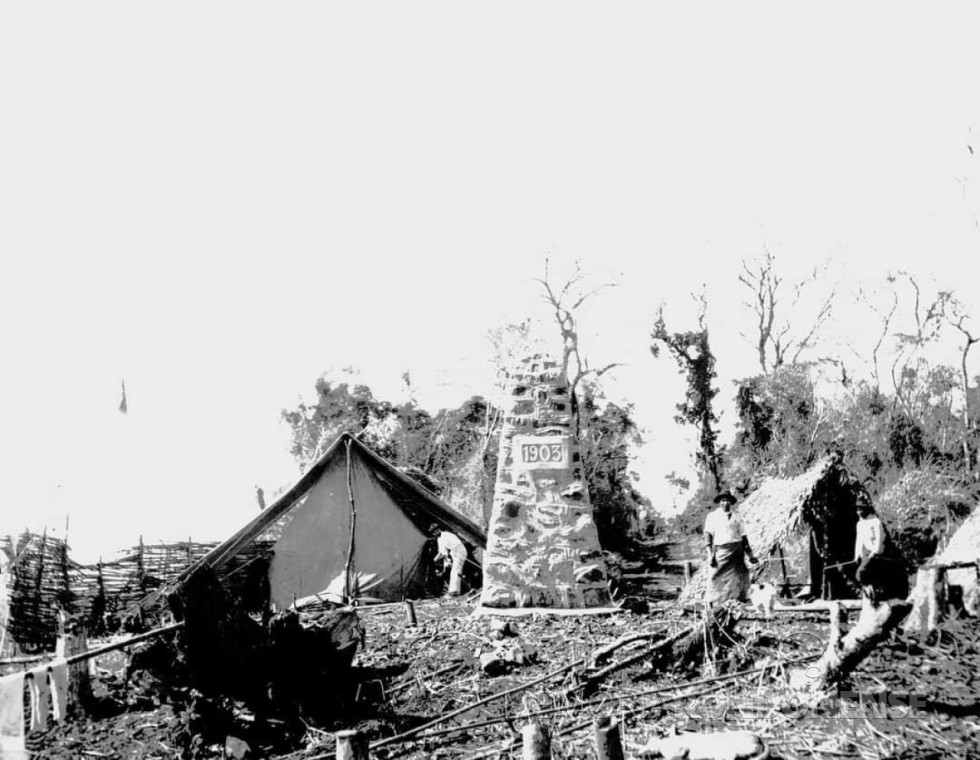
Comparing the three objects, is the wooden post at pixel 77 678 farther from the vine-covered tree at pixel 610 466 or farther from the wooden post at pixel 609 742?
the vine-covered tree at pixel 610 466

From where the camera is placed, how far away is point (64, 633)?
7.63 meters

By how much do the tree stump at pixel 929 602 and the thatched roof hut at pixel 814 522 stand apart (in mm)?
4987

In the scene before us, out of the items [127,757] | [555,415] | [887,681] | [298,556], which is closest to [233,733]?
[127,757]

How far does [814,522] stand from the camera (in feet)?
44.7

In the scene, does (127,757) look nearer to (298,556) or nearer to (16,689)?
Answer: (16,689)

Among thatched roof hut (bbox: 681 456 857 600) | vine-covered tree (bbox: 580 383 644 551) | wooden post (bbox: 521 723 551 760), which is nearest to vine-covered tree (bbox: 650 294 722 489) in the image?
vine-covered tree (bbox: 580 383 644 551)

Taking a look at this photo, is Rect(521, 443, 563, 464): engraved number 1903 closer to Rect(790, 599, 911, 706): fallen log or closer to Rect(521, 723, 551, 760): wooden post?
Rect(790, 599, 911, 706): fallen log

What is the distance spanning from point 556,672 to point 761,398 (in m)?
19.9

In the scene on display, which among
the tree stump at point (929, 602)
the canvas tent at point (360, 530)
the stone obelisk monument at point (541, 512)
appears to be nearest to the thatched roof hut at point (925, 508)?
the canvas tent at point (360, 530)

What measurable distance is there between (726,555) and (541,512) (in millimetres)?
1929

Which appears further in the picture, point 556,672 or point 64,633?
point 64,633

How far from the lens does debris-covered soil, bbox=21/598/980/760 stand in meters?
5.63

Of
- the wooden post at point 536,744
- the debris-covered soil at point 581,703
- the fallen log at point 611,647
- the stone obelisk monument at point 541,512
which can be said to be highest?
the stone obelisk monument at point 541,512

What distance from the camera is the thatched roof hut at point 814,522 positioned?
42.4ft
